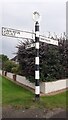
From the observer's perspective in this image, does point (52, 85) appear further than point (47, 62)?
No

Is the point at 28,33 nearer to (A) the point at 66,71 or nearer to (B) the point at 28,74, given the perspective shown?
(B) the point at 28,74

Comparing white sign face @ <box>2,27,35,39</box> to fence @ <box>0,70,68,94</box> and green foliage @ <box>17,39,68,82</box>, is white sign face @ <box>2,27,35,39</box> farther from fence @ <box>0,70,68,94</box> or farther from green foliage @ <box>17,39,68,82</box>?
green foliage @ <box>17,39,68,82</box>

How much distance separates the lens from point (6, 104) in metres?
9.47

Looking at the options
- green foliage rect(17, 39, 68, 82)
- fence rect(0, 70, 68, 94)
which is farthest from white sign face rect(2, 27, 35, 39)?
green foliage rect(17, 39, 68, 82)

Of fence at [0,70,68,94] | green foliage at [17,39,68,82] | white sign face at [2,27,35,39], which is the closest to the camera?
white sign face at [2,27,35,39]

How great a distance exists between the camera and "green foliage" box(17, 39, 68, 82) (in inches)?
567

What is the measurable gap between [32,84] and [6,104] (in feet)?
19.1

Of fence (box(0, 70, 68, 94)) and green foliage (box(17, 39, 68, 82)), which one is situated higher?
green foliage (box(17, 39, 68, 82))

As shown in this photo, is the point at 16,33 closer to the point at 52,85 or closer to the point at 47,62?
the point at 47,62

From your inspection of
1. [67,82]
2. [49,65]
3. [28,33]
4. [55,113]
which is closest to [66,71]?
[67,82]

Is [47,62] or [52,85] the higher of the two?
[47,62]

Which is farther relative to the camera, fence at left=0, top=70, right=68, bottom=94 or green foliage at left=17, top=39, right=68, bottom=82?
green foliage at left=17, top=39, right=68, bottom=82

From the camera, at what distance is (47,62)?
47.7 feet

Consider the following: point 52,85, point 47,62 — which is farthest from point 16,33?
point 52,85
